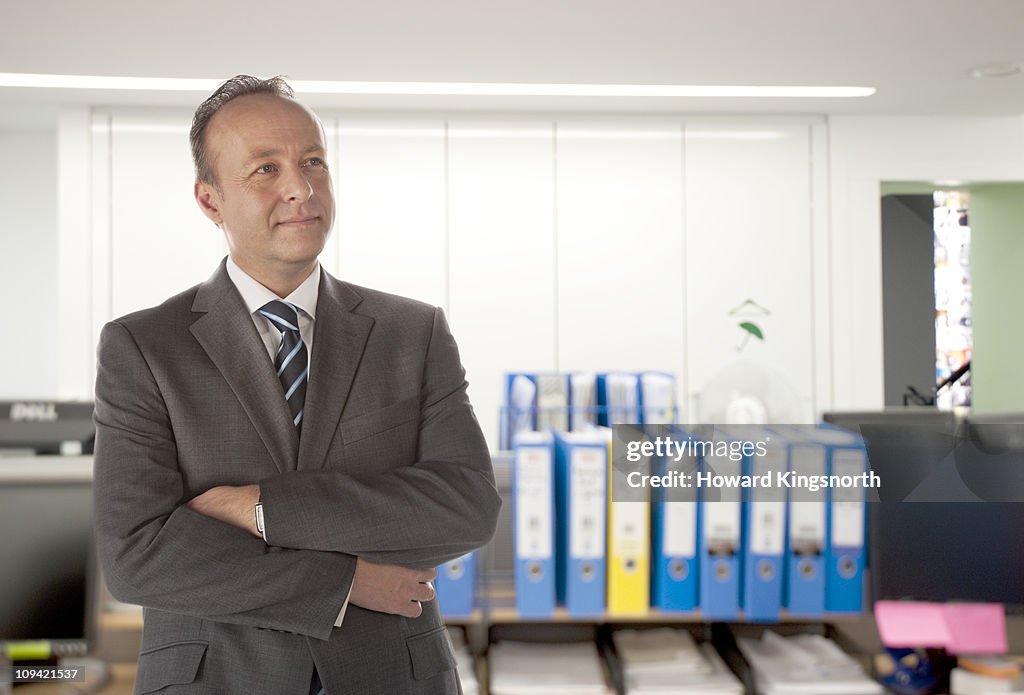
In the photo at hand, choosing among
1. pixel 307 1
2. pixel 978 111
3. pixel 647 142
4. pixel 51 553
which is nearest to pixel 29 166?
pixel 307 1

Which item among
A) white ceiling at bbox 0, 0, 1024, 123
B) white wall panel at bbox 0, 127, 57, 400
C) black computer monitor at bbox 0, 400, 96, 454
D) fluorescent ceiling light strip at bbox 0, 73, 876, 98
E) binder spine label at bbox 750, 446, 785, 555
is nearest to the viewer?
binder spine label at bbox 750, 446, 785, 555

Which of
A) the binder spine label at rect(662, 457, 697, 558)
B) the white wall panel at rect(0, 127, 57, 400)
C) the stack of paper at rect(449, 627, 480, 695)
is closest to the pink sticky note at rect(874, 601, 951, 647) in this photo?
the binder spine label at rect(662, 457, 697, 558)

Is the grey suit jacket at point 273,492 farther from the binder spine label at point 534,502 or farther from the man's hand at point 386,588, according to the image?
the binder spine label at point 534,502

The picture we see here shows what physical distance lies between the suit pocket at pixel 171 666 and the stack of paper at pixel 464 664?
0.49 m

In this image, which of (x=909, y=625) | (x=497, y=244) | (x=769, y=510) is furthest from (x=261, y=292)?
(x=497, y=244)

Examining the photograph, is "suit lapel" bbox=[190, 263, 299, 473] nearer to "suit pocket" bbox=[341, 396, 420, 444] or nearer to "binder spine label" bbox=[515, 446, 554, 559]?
"suit pocket" bbox=[341, 396, 420, 444]

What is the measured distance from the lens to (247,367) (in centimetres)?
124

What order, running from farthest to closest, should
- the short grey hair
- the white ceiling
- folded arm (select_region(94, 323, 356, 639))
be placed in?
1. the white ceiling
2. the short grey hair
3. folded arm (select_region(94, 323, 356, 639))

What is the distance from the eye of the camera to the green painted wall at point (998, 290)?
4449mm

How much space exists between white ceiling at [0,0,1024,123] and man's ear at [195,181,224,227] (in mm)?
1574

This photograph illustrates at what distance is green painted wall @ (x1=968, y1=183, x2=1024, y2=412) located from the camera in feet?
14.6

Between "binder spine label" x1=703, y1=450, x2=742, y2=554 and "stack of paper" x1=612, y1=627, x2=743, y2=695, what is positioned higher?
"binder spine label" x1=703, y1=450, x2=742, y2=554

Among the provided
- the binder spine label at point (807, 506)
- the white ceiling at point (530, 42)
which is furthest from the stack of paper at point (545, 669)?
the white ceiling at point (530, 42)

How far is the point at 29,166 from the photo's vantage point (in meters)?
4.27
